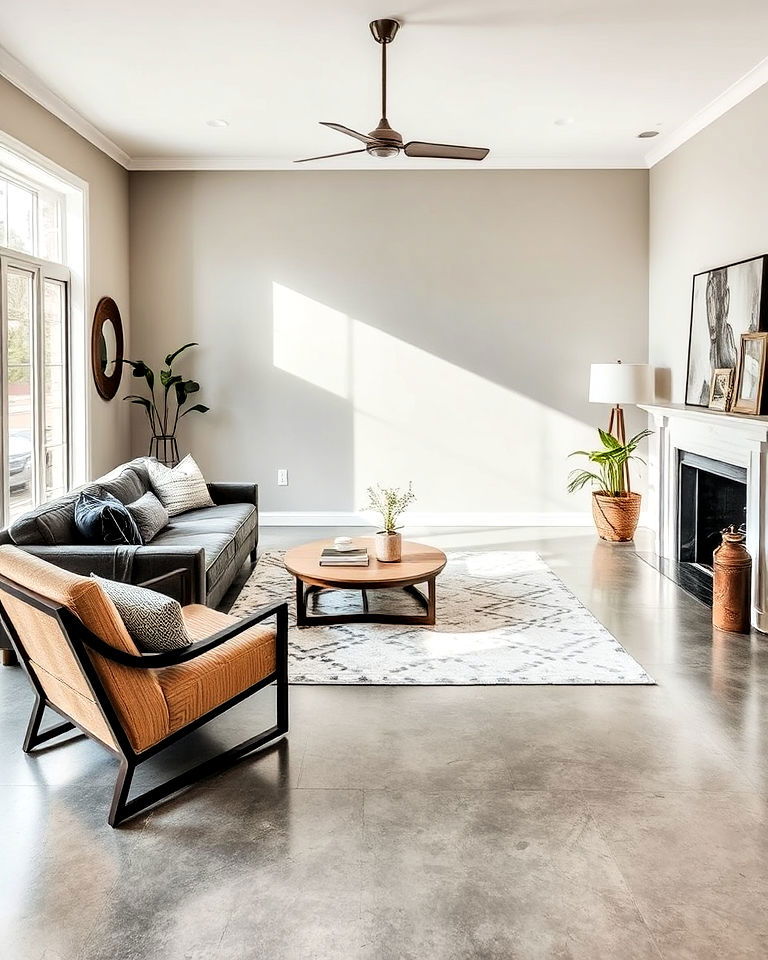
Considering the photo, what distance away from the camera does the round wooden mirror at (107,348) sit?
243 inches

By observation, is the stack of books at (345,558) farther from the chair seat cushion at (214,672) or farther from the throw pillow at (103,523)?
the chair seat cushion at (214,672)

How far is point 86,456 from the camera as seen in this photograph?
601cm

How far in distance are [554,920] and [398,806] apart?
0.65 metres

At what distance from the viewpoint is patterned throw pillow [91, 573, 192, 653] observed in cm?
253

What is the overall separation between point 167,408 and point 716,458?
4350 millimetres

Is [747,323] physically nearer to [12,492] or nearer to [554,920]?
[554,920]

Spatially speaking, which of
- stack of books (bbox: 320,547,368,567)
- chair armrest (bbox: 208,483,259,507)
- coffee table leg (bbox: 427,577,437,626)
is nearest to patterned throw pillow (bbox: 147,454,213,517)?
chair armrest (bbox: 208,483,259,507)

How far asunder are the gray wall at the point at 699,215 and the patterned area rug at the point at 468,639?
227 centimetres

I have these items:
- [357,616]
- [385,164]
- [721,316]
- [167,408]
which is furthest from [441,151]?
[167,408]

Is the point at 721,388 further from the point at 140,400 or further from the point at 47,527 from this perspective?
the point at 140,400

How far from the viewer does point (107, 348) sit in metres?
6.45

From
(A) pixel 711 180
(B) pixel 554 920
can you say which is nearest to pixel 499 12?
(A) pixel 711 180

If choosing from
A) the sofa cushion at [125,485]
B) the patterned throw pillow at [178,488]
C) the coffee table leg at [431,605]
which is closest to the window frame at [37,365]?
the sofa cushion at [125,485]

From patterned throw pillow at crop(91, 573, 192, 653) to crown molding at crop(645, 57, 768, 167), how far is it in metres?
4.28
